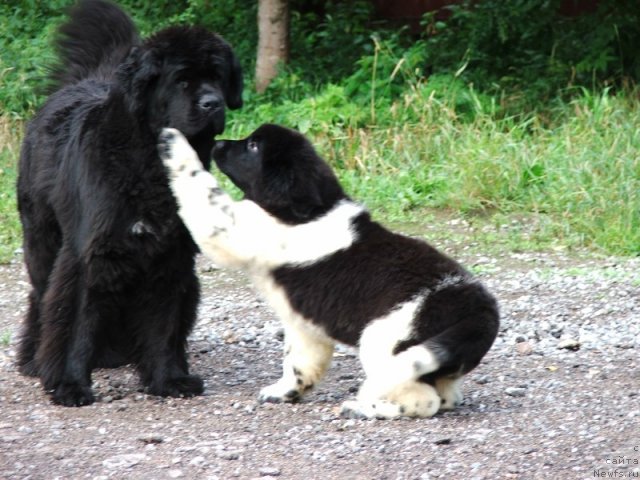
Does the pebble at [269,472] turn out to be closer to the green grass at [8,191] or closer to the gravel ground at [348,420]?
the gravel ground at [348,420]

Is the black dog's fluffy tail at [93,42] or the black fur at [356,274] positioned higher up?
the black dog's fluffy tail at [93,42]

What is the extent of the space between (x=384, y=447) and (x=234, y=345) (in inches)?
87.2

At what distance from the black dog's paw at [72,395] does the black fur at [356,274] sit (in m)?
1.06

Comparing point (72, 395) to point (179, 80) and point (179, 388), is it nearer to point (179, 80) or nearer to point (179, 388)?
point (179, 388)

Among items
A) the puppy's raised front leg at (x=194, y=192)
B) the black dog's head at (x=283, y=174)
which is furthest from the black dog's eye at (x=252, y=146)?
the puppy's raised front leg at (x=194, y=192)

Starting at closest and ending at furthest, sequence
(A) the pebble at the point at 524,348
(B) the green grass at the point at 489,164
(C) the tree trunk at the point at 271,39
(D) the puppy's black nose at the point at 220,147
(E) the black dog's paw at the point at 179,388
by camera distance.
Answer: (D) the puppy's black nose at the point at 220,147 < (E) the black dog's paw at the point at 179,388 < (A) the pebble at the point at 524,348 < (B) the green grass at the point at 489,164 < (C) the tree trunk at the point at 271,39

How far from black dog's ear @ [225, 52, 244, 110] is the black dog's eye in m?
0.28

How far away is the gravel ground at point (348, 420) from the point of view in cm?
416

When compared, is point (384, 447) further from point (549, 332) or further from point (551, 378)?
point (549, 332)

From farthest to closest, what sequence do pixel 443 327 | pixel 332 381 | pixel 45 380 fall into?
pixel 332 381 < pixel 45 380 < pixel 443 327

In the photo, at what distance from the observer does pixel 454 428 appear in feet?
15.2

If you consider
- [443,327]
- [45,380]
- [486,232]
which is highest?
[443,327]

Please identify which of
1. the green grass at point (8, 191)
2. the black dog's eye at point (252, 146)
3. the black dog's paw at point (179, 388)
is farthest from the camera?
the green grass at point (8, 191)

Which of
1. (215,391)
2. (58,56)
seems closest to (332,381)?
(215,391)
